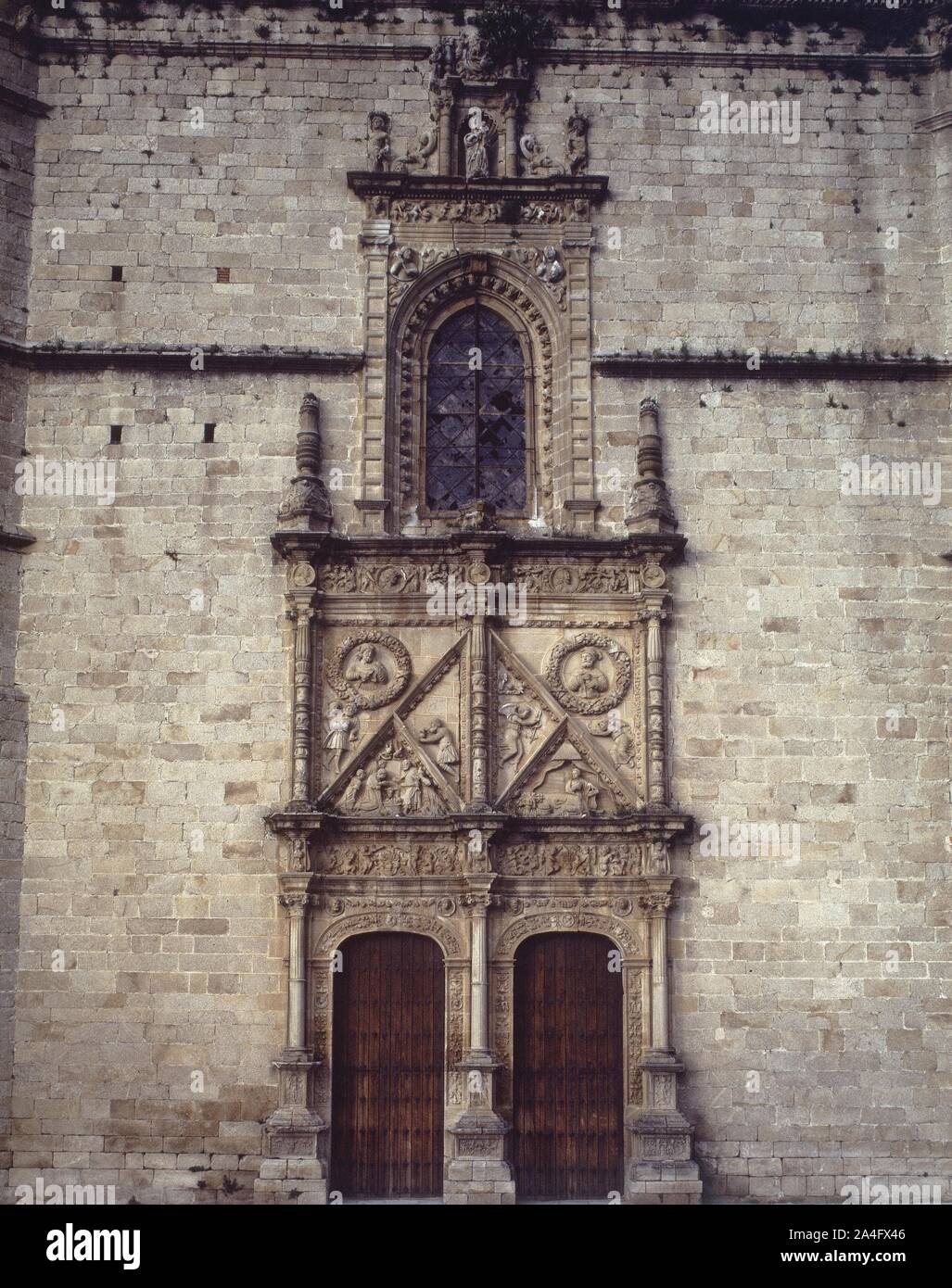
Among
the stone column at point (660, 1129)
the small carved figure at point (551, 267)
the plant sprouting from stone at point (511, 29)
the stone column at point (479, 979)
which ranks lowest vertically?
the stone column at point (660, 1129)

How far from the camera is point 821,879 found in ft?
41.4

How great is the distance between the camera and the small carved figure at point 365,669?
13.0 metres

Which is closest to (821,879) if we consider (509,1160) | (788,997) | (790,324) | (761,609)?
(788,997)

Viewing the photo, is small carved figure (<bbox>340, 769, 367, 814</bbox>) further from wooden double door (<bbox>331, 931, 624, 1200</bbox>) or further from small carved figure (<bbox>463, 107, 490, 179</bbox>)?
small carved figure (<bbox>463, 107, 490, 179</bbox>)

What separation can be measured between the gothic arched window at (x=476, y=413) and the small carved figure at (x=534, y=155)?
142 centimetres

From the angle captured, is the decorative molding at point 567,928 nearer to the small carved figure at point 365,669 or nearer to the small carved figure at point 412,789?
the small carved figure at point 412,789

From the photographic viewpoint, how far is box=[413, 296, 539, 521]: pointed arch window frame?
13.6m

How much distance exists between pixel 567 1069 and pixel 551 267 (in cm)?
742

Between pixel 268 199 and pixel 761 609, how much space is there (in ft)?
20.0

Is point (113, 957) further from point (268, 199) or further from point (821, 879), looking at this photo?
point (268, 199)

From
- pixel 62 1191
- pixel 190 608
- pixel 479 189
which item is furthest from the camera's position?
pixel 479 189

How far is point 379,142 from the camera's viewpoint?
45.6 ft

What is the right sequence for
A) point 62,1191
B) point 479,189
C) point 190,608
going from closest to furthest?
point 62,1191
point 190,608
point 479,189

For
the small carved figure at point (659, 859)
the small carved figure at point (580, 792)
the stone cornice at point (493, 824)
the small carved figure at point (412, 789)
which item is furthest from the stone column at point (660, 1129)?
the small carved figure at point (412, 789)
